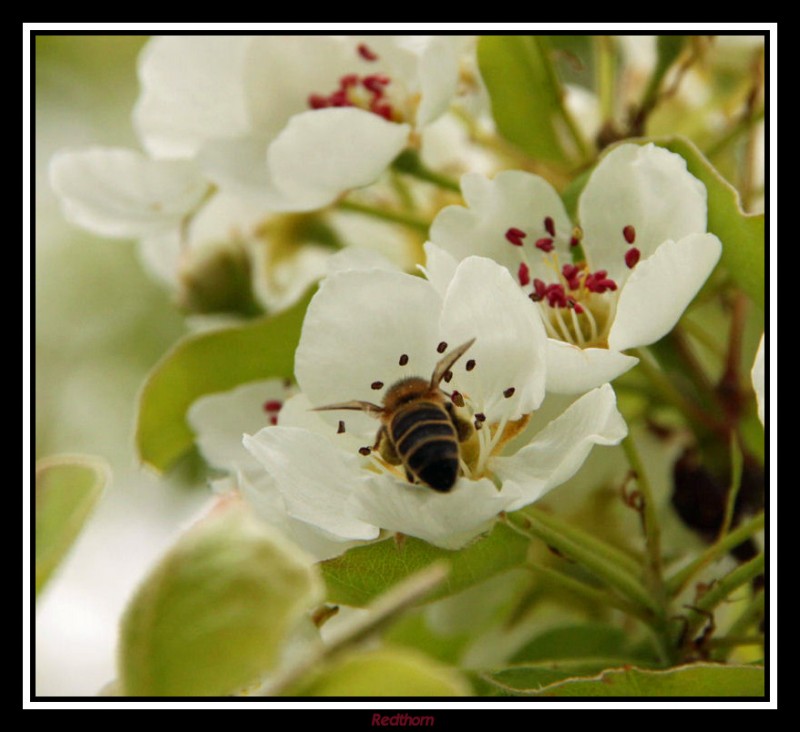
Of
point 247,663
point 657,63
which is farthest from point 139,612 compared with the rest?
point 657,63

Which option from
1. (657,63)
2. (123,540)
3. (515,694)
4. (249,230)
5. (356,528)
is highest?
(657,63)

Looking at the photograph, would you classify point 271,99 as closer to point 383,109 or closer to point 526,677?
point 383,109

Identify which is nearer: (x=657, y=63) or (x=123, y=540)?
(x=657, y=63)

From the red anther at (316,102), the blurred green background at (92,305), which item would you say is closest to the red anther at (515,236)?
the red anther at (316,102)

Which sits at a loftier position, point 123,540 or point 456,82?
point 456,82

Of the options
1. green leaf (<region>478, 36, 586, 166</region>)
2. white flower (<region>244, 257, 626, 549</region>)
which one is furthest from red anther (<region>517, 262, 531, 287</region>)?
green leaf (<region>478, 36, 586, 166</region>)

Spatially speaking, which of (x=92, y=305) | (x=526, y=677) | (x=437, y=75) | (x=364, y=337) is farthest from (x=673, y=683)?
(x=92, y=305)

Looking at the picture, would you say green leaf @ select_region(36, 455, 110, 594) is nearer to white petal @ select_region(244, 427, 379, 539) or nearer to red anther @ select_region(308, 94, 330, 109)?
white petal @ select_region(244, 427, 379, 539)

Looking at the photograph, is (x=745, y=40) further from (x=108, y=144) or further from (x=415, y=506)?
(x=108, y=144)
